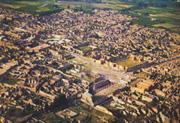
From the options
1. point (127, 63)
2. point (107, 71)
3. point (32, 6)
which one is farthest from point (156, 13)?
point (107, 71)

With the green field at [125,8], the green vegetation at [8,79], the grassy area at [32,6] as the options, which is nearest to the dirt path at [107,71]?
the green vegetation at [8,79]

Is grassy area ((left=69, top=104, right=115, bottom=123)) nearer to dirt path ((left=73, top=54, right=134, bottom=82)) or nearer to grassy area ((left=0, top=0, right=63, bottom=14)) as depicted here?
dirt path ((left=73, top=54, right=134, bottom=82))

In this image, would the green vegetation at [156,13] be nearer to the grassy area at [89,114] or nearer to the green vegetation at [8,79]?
the grassy area at [89,114]

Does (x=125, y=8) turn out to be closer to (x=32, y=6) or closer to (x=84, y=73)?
(x=32, y=6)

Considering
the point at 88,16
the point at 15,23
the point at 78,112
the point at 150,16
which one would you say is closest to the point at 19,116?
the point at 78,112

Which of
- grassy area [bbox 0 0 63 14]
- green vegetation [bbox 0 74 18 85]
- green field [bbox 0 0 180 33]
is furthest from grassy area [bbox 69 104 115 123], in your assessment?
grassy area [bbox 0 0 63 14]

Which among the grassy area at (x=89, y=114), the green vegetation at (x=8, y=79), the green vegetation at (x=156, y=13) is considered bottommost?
the grassy area at (x=89, y=114)

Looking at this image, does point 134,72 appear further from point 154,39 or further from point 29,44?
point 154,39

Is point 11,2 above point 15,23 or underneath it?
above
